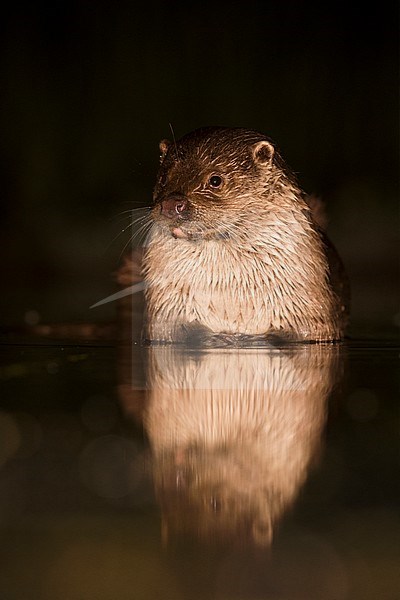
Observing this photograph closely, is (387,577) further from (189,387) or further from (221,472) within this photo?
(189,387)

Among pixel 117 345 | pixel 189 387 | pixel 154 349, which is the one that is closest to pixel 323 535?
Result: pixel 189 387

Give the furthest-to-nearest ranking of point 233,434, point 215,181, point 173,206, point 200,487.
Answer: point 215,181 < point 173,206 < point 233,434 < point 200,487

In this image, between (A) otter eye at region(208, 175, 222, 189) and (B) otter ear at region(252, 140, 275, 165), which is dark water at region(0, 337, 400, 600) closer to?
(A) otter eye at region(208, 175, 222, 189)

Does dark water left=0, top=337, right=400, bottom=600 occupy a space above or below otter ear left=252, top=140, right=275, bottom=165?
below

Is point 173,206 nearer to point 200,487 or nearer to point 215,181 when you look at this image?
point 215,181

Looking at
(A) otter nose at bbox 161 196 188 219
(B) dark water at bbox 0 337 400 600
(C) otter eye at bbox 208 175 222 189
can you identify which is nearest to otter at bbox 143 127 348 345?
(C) otter eye at bbox 208 175 222 189

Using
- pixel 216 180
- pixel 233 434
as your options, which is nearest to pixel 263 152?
pixel 216 180

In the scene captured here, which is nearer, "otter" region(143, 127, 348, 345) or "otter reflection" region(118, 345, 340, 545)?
"otter reflection" region(118, 345, 340, 545)

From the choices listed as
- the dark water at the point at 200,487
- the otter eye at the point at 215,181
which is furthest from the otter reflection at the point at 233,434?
the otter eye at the point at 215,181
